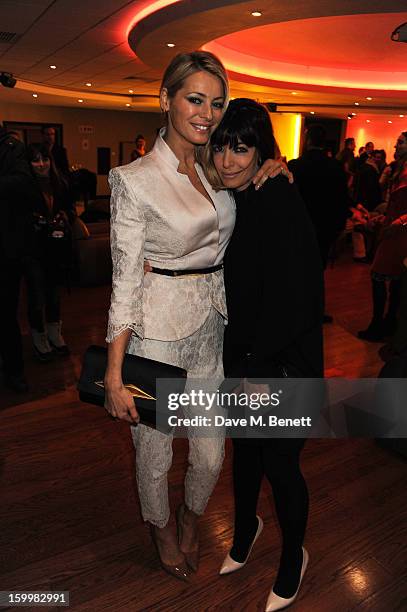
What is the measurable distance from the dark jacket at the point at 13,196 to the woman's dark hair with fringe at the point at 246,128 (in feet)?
5.86

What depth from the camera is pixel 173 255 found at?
5.02ft

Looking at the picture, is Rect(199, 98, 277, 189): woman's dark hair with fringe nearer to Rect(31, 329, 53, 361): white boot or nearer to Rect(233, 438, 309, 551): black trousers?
Rect(233, 438, 309, 551): black trousers

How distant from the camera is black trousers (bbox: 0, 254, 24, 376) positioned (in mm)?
3074

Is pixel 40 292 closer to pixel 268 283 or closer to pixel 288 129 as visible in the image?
pixel 268 283

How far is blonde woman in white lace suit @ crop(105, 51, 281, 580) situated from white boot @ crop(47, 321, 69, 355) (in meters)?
2.21

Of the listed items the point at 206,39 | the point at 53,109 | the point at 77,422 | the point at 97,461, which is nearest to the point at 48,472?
the point at 97,461

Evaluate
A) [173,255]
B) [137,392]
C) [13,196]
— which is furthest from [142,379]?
[13,196]

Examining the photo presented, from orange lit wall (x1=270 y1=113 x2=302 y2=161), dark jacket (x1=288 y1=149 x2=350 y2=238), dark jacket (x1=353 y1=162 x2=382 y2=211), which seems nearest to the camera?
dark jacket (x1=288 y1=149 x2=350 y2=238)

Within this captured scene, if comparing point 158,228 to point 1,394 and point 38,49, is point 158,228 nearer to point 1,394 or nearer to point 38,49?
point 1,394

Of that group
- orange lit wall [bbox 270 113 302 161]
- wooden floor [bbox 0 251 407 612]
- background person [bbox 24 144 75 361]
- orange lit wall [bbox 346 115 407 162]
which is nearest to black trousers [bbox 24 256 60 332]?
background person [bbox 24 144 75 361]

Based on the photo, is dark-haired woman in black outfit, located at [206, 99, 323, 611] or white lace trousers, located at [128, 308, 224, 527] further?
white lace trousers, located at [128, 308, 224, 527]

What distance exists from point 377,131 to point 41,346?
17.6 m

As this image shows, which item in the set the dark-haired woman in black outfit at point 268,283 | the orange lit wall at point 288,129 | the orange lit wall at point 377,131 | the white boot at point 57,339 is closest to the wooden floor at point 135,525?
the dark-haired woman in black outfit at point 268,283

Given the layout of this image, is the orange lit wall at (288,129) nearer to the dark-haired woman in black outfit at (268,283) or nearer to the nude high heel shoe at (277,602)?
the dark-haired woman in black outfit at (268,283)
